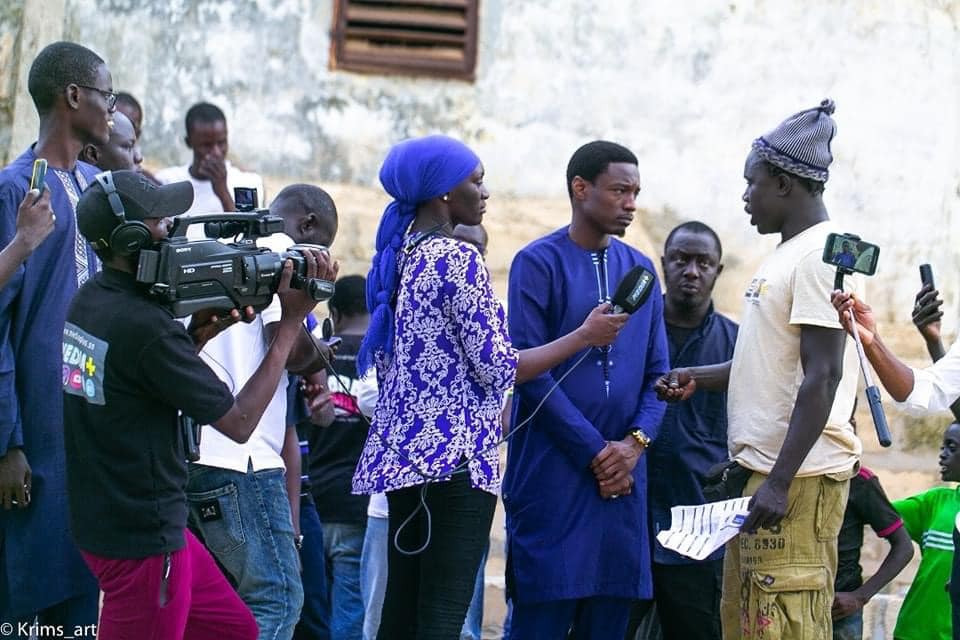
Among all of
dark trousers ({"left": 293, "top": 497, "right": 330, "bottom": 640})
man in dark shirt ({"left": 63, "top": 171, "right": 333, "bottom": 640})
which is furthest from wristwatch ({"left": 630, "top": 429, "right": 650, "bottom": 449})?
man in dark shirt ({"left": 63, "top": 171, "right": 333, "bottom": 640})

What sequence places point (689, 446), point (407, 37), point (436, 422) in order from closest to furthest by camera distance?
point (436, 422) < point (689, 446) < point (407, 37)

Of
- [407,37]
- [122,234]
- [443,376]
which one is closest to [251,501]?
[443,376]

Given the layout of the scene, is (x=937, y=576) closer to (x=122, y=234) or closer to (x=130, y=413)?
(x=130, y=413)

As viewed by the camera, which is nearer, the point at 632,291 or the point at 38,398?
the point at 38,398

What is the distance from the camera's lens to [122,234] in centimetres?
390

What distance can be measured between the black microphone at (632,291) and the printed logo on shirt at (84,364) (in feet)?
6.05

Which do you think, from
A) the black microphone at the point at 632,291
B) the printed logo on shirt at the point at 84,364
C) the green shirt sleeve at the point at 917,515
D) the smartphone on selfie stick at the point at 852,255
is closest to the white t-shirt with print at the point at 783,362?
the smartphone on selfie stick at the point at 852,255

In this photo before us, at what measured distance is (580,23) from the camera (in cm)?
759

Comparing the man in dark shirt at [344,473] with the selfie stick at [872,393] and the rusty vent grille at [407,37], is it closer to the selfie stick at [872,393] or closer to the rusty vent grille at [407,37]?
the rusty vent grille at [407,37]

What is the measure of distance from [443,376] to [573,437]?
30.9 inches

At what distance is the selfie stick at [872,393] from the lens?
13.9 ft

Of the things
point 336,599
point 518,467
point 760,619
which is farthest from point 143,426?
point 336,599

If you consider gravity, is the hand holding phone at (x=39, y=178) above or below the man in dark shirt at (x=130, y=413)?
above

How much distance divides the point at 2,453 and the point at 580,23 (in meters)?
4.26
